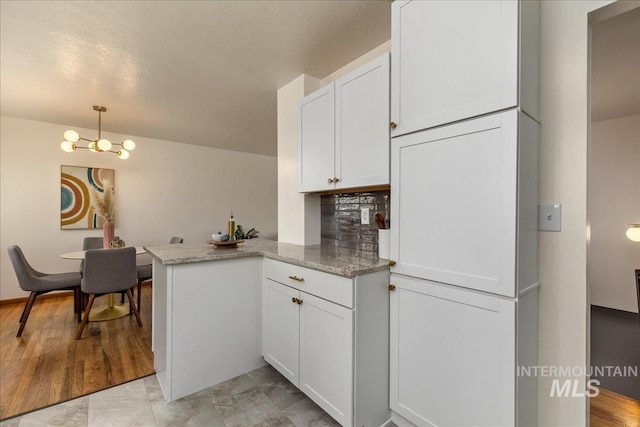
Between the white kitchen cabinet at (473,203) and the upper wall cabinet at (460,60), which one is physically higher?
the upper wall cabinet at (460,60)

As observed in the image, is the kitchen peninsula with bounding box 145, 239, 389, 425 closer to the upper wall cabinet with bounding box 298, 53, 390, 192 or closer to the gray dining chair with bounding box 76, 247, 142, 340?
the upper wall cabinet with bounding box 298, 53, 390, 192

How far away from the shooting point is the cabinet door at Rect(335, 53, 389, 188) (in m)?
1.60

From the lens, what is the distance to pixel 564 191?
1.22 meters

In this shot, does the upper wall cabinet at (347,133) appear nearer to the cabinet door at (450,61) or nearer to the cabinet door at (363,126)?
the cabinet door at (363,126)

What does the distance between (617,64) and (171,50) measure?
3567 millimetres

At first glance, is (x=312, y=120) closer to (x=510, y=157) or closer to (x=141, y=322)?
(x=510, y=157)

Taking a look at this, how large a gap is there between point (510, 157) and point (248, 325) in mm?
1886

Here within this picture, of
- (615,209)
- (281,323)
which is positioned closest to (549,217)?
(281,323)

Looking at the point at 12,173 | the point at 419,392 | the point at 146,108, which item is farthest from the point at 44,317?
the point at 419,392

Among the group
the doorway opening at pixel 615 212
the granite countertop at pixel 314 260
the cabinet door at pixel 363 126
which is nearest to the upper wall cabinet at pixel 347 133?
the cabinet door at pixel 363 126

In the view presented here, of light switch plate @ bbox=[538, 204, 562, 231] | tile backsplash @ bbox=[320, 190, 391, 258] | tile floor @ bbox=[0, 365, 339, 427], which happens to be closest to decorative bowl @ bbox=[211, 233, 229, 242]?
tile backsplash @ bbox=[320, 190, 391, 258]

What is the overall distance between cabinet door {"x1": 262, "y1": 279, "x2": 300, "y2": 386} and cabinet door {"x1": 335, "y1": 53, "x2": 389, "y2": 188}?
84 centimetres

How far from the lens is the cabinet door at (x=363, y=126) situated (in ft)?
5.24

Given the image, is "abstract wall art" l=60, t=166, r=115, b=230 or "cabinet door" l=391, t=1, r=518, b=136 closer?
"cabinet door" l=391, t=1, r=518, b=136
